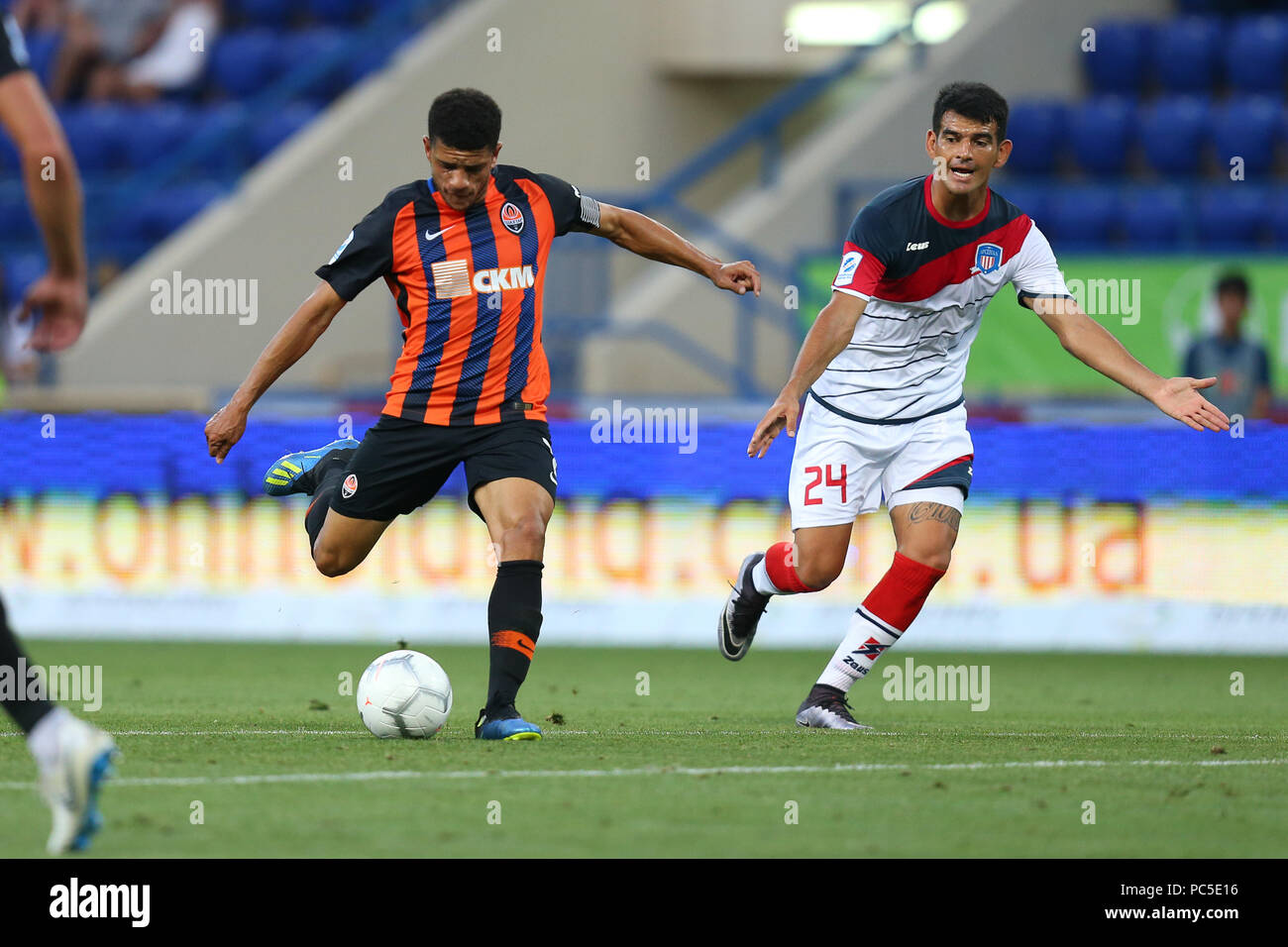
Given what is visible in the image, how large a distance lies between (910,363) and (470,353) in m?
1.59

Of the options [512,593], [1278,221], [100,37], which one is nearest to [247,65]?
[100,37]

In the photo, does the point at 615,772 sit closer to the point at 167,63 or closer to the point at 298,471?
the point at 298,471

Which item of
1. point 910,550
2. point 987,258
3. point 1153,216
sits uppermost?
point 1153,216

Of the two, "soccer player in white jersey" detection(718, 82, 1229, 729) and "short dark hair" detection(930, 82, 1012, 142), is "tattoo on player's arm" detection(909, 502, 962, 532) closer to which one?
"soccer player in white jersey" detection(718, 82, 1229, 729)

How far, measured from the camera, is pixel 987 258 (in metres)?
7.23

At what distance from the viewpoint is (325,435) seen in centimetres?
1162

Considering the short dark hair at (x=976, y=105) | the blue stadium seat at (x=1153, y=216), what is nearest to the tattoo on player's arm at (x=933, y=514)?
the short dark hair at (x=976, y=105)

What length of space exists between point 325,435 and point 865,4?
918 centimetres

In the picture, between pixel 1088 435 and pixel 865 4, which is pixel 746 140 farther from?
pixel 1088 435

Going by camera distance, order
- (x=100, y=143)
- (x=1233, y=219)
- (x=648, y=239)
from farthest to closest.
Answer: (x=100, y=143) < (x=1233, y=219) < (x=648, y=239)

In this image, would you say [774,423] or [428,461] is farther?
[428,461]

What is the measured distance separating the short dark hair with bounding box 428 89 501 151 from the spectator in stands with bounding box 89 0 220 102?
12922 mm

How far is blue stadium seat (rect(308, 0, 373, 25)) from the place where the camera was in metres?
19.0
